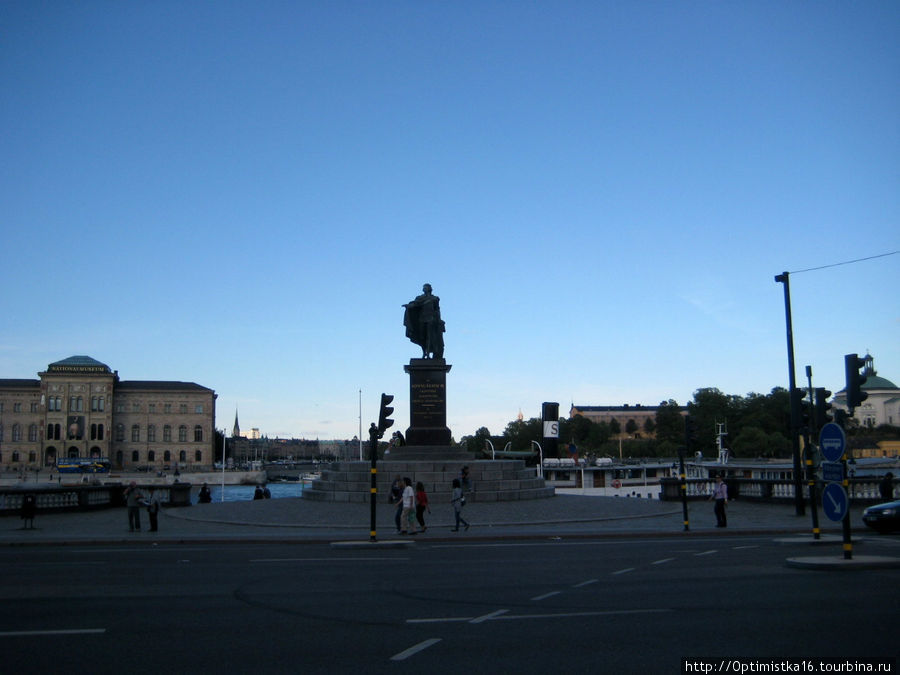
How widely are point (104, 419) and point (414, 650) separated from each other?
161 meters

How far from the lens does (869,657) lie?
310 inches

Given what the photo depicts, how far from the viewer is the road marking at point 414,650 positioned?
8.27m

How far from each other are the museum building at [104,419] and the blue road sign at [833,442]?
14986cm

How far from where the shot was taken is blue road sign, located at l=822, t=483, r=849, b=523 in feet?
46.8

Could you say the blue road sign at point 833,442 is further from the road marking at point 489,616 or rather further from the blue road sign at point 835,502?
the road marking at point 489,616

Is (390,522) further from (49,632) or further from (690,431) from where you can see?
(49,632)

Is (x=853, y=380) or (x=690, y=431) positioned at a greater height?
(x=853, y=380)

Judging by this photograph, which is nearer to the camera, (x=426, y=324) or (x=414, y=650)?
(x=414, y=650)

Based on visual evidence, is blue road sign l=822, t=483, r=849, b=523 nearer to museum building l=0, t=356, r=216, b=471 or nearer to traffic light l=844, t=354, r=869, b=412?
traffic light l=844, t=354, r=869, b=412

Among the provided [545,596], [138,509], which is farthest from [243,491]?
[545,596]

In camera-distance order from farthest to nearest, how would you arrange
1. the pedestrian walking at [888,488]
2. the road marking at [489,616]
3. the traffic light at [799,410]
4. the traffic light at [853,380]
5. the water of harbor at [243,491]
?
the water of harbor at [243,491] → the pedestrian walking at [888,488] → the traffic light at [799,410] → the traffic light at [853,380] → the road marking at [489,616]

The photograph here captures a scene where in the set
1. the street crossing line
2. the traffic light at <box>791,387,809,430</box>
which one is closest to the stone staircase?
the traffic light at <box>791,387,809,430</box>

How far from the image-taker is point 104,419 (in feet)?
509

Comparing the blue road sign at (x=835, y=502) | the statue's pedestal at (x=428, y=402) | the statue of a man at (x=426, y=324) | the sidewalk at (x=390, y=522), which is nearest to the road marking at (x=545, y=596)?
the blue road sign at (x=835, y=502)
